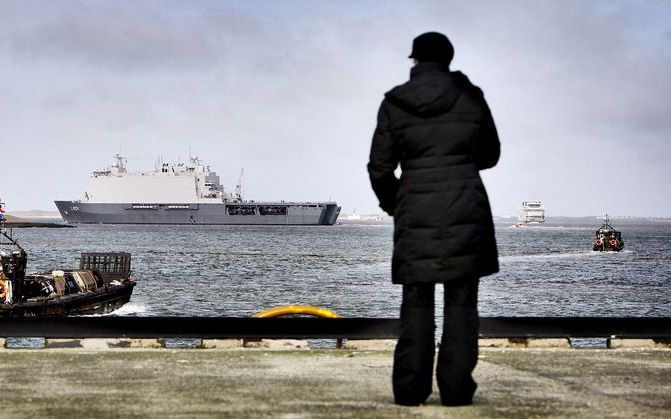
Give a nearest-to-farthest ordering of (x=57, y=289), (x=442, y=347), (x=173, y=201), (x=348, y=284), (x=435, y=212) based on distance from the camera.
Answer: (x=435, y=212)
(x=442, y=347)
(x=57, y=289)
(x=348, y=284)
(x=173, y=201)

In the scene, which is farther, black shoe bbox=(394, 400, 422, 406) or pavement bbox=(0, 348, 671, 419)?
black shoe bbox=(394, 400, 422, 406)

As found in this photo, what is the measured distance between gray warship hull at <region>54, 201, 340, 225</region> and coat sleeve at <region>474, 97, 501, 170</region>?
602 ft

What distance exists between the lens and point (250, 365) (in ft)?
21.2

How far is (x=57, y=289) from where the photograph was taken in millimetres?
35875

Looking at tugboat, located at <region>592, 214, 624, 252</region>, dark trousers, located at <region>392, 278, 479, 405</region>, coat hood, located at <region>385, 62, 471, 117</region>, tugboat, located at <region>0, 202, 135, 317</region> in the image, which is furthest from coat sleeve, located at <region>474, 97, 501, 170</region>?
tugboat, located at <region>592, 214, 624, 252</region>

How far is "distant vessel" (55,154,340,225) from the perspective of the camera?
186 meters

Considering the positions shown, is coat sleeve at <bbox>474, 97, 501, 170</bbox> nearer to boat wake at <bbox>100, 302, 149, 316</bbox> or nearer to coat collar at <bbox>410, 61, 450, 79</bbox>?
coat collar at <bbox>410, 61, 450, 79</bbox>

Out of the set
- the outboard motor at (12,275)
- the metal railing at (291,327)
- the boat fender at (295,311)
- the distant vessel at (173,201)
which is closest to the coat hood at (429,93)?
the metal railing at (291,327)

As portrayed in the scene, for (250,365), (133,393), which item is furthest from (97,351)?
(133,393)

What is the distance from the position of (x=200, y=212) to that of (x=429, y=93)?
18739cm

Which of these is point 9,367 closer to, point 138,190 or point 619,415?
point 619,415

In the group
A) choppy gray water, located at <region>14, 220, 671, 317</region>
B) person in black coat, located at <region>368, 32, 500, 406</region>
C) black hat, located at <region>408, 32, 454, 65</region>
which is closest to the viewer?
person in black coat, located at <region>368, 32, 500, 406</region>

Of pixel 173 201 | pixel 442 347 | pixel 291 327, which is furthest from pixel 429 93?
pixel 173 201

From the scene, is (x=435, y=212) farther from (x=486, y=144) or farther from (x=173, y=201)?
(x=173, y=201)
